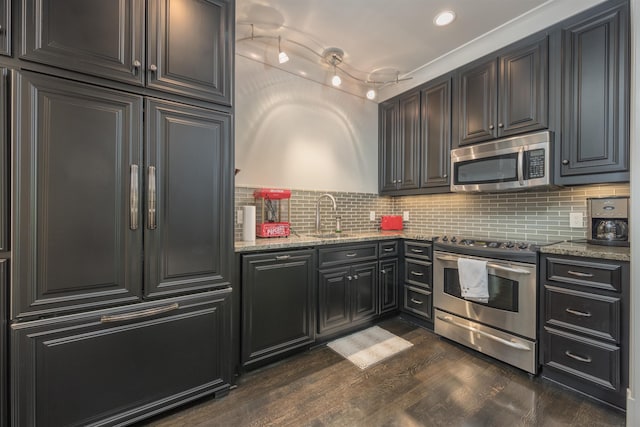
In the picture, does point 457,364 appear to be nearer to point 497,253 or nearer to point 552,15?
point 497,253

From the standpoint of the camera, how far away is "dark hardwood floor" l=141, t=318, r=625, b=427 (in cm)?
164

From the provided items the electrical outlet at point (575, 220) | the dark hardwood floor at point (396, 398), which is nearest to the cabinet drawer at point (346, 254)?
the dark hardwood floor at point (396, 398)

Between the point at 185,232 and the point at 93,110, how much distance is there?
2.57ft

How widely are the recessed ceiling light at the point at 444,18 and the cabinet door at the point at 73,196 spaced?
2.40 meters

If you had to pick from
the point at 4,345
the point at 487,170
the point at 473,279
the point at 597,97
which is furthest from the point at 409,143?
the point at 4,345

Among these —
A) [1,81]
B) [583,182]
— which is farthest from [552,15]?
[1,81]

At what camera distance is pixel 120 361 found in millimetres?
1514

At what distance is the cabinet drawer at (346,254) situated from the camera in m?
2.49

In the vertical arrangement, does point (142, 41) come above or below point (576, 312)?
above

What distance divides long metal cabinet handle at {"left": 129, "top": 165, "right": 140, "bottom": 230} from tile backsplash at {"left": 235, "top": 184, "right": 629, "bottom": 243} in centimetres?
109

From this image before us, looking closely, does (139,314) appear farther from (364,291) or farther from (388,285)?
(388,285)

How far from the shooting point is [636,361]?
154cm

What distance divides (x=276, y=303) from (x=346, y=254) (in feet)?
2.67

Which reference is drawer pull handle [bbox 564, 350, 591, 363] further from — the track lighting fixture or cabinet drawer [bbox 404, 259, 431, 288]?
the track lighting fixture
